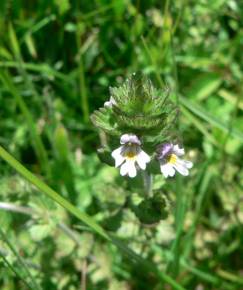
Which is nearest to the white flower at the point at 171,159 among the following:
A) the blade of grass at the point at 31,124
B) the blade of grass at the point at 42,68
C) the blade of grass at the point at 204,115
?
the blade of grass at the point at 204,115

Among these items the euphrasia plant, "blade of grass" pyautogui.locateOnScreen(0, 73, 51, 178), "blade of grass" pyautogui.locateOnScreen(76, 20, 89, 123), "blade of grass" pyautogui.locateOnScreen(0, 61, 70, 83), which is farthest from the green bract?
"blade of grass" pyautogui.locateOnScreen(0, 61, 70, 83)

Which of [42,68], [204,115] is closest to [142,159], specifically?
[204,115]

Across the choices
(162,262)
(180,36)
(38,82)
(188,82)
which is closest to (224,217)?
(162,262)

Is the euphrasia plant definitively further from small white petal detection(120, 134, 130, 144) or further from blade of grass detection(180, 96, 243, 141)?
blade of grass detection(180, 96, 243, 141)

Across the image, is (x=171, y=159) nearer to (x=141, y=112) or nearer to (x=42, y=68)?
(x=141, y=112)

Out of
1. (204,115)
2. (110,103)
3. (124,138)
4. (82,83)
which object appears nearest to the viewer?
(124,138)

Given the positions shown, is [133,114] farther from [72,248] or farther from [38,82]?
[38,82]
